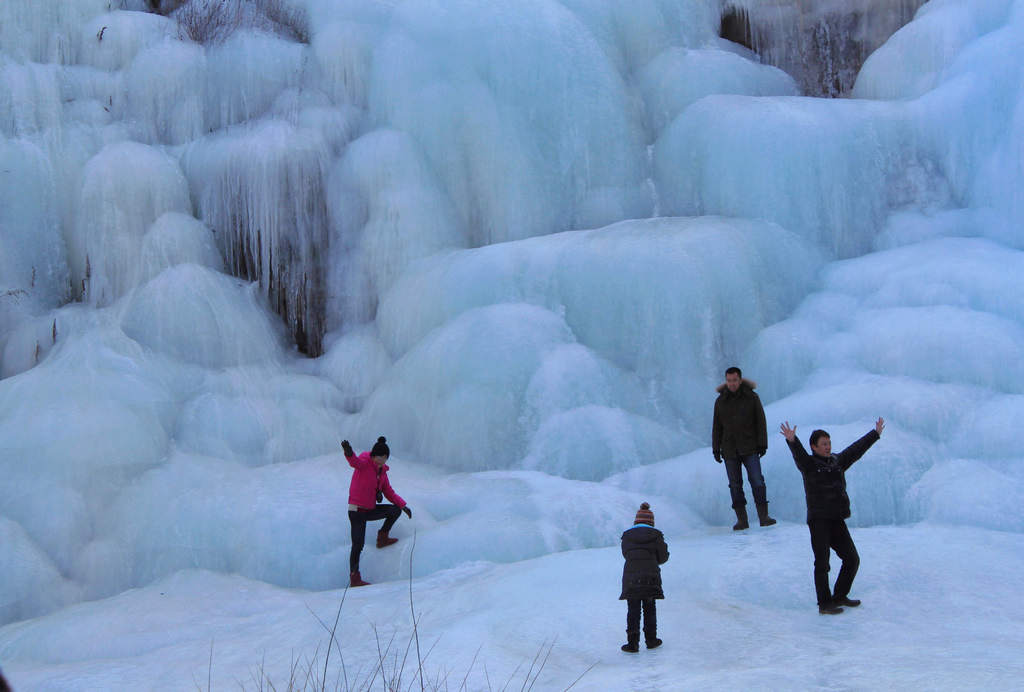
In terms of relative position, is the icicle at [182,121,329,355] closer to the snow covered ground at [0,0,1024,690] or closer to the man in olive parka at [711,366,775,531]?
the snow covered ground at [0,0,1024,690]

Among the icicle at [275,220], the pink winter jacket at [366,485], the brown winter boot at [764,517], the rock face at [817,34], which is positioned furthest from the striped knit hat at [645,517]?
the rock face at [817,34]

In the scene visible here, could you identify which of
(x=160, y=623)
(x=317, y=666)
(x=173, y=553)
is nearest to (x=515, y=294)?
(x=173, y=553)

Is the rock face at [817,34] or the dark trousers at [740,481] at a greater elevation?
the rock face at [817,34]

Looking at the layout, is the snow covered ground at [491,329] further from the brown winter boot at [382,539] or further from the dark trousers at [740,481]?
the dark trousers at [740,481]

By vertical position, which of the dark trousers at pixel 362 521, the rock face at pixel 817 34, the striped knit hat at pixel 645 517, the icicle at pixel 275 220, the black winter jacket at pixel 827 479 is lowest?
the dark trousers at pixel 362 521

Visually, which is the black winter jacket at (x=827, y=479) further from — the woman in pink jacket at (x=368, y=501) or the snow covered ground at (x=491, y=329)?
the woman in pink jacket at (x=368, y=501)

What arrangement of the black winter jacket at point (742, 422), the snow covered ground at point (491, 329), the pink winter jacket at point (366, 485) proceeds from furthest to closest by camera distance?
the pink winter jacket at point (366, 485), the black winter jacket at point (742, 422), the snow covered ground at point (491, 329)

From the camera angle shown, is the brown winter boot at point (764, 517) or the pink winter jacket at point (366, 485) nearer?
the brown winter boot at point (764, 517)

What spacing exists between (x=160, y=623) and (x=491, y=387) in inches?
134

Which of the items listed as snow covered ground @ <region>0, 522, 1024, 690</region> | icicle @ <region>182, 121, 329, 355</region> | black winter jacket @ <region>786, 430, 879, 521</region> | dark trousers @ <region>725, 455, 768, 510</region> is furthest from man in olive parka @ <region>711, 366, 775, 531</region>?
icicle @ <region>182, 121, 329, 355</region>

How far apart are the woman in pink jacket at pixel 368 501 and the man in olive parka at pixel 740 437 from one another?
7.36 feet

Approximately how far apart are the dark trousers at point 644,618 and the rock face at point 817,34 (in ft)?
30.7

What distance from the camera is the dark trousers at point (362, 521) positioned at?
6.90m

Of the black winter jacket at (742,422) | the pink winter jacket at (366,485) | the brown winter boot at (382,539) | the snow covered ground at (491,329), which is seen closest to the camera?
the snow covered ground at (491,329)
